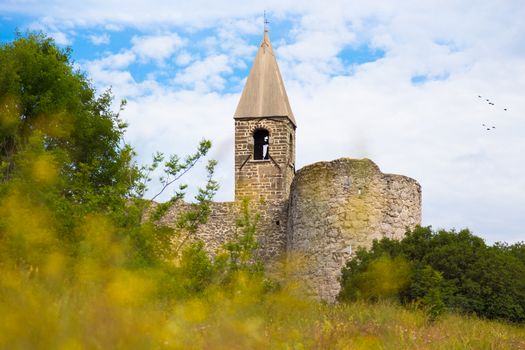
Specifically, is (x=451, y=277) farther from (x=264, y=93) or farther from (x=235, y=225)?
(x=264, y=93)

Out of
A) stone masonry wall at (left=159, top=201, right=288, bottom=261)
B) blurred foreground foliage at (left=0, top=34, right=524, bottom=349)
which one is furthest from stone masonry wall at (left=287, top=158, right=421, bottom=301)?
stone masonry wall at (left=159, top=201, right=288, bottom=261)

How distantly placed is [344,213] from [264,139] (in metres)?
11.3

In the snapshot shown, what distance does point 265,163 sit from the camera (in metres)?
29.7

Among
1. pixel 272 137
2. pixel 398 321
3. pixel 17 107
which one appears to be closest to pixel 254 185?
pixel 272 137

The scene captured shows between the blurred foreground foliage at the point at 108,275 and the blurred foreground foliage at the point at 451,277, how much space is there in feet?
0.72

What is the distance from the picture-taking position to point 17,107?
68.0 ft

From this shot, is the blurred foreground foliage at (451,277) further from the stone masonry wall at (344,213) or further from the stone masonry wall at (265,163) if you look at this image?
the stone masonry wall at (265,163)

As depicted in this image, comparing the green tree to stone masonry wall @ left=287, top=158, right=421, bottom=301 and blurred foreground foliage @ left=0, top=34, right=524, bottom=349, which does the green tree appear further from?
stone masonry wall @ left=287, top=158, right=421, bottom=301

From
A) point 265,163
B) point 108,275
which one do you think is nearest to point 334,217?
point 265,163

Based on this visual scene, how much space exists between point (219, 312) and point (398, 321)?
425cm

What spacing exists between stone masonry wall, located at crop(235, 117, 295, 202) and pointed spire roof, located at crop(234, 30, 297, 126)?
0.27m

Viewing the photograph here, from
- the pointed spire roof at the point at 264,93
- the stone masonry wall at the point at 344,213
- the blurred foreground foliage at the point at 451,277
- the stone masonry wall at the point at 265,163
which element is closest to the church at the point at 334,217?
the stone masonry wall at the point at 344,213

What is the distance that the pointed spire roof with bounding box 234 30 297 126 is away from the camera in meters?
30.1

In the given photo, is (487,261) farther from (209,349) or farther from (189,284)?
(209,349)
